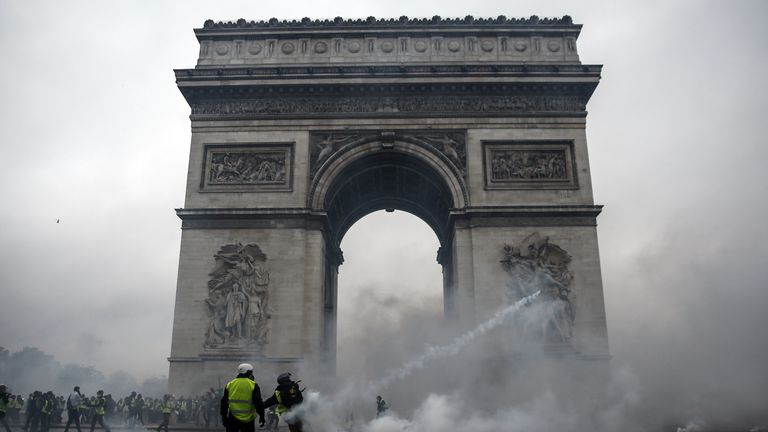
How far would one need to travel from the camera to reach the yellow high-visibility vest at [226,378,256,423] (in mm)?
8984

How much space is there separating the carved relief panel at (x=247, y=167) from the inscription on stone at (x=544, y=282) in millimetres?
9419

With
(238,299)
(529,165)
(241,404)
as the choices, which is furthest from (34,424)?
(529,165)

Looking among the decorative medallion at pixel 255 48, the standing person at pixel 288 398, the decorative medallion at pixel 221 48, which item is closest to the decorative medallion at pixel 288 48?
the decorative medallion at pixel 255 48

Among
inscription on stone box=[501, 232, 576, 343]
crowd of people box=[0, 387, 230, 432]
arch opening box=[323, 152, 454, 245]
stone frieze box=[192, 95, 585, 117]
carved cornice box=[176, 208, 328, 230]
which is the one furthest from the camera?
arch opening box=[323, 152, 454, 245]

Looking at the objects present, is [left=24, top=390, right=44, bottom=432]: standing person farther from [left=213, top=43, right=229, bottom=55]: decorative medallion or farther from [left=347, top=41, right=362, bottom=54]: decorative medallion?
[left=347, top=41, right=362, bottom=54]: decorative medallion

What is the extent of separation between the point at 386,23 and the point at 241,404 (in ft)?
73.5

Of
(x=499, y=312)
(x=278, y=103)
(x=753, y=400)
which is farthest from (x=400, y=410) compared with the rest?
(x=278, y=103)

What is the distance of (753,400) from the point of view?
2077cm

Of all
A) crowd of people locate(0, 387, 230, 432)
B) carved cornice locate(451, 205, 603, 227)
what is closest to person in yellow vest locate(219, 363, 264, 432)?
crowd of people locate(0, 387, 230, 432)

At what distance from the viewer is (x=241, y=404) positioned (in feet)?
29.5

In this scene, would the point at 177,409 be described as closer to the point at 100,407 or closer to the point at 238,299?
the point at 100,407

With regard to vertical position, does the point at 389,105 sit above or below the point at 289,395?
above

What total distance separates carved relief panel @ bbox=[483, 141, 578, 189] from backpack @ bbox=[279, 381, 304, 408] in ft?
58.4

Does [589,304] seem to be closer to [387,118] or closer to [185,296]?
[387,118]
